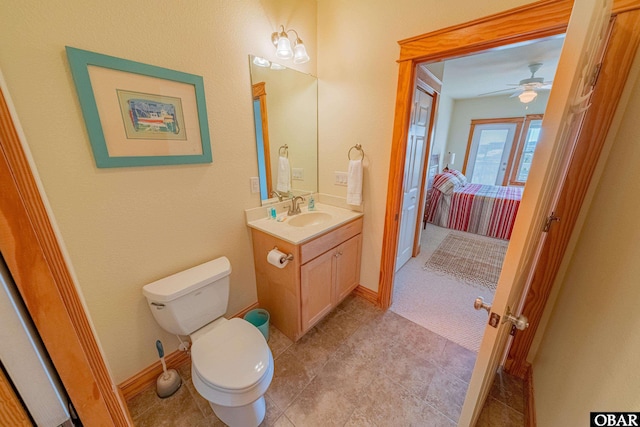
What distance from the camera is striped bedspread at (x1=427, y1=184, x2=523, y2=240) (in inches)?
136

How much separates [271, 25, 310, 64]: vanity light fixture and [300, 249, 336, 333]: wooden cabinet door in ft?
4.61

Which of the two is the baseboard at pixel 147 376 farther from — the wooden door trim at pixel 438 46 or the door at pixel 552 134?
the door at pixel 552 134

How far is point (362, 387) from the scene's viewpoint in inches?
56.5

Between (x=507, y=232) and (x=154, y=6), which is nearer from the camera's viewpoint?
(x=154, y=6)

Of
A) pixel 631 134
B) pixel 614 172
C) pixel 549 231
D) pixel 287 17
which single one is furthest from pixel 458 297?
pixel 287 17

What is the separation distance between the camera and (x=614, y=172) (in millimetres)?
990

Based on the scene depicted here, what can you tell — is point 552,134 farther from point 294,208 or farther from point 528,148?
point 528,148

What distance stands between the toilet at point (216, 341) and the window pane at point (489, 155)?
628cm

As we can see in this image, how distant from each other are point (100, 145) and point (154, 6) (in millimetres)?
728

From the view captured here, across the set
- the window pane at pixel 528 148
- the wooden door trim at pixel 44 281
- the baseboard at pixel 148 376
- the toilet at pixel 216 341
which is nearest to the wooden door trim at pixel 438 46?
the toilet at pixel 216 341

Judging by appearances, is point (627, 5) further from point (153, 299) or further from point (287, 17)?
point (153, 299)

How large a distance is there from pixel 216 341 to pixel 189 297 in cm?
28

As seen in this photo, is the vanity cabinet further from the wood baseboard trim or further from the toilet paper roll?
the wood baseboard trim

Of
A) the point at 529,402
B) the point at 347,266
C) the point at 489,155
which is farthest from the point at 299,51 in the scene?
the point at 489,155
